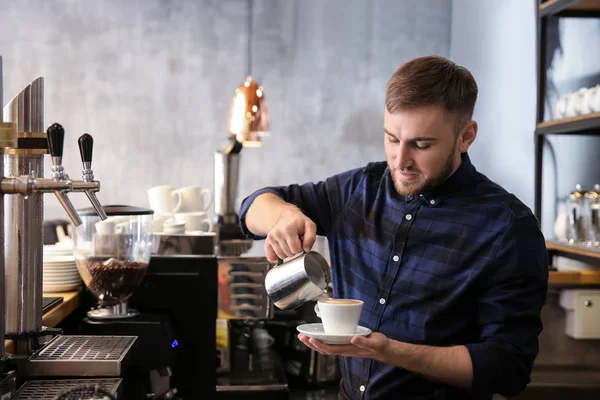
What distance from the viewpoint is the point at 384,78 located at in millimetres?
5887

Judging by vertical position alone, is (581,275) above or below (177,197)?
below

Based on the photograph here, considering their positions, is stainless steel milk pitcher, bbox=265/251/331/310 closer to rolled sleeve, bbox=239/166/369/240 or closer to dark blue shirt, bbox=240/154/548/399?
dark blue shirt, bbox=240/154/548/399

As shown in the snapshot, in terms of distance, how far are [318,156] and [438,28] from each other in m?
1.31

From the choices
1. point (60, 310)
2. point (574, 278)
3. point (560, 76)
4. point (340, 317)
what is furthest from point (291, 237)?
point (560, 76)

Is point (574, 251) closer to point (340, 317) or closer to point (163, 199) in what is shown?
point (163, 199)

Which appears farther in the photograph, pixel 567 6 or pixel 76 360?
pixel 567 6

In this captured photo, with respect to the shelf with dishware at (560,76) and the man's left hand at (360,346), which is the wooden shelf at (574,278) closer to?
the shelf with dishware at (560,76)

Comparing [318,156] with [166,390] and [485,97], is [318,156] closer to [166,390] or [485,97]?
[485,97]

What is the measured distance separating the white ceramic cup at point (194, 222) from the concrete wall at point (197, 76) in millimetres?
2724

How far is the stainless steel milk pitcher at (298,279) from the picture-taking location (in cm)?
163

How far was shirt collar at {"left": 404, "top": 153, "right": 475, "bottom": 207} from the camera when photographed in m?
1.78

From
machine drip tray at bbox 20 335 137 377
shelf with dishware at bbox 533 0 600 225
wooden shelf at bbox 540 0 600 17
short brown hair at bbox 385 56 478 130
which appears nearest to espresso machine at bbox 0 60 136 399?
machine drip tray at bbox 20 335 137 377

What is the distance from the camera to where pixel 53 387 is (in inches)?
57.8

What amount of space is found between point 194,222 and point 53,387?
5.25 feet
